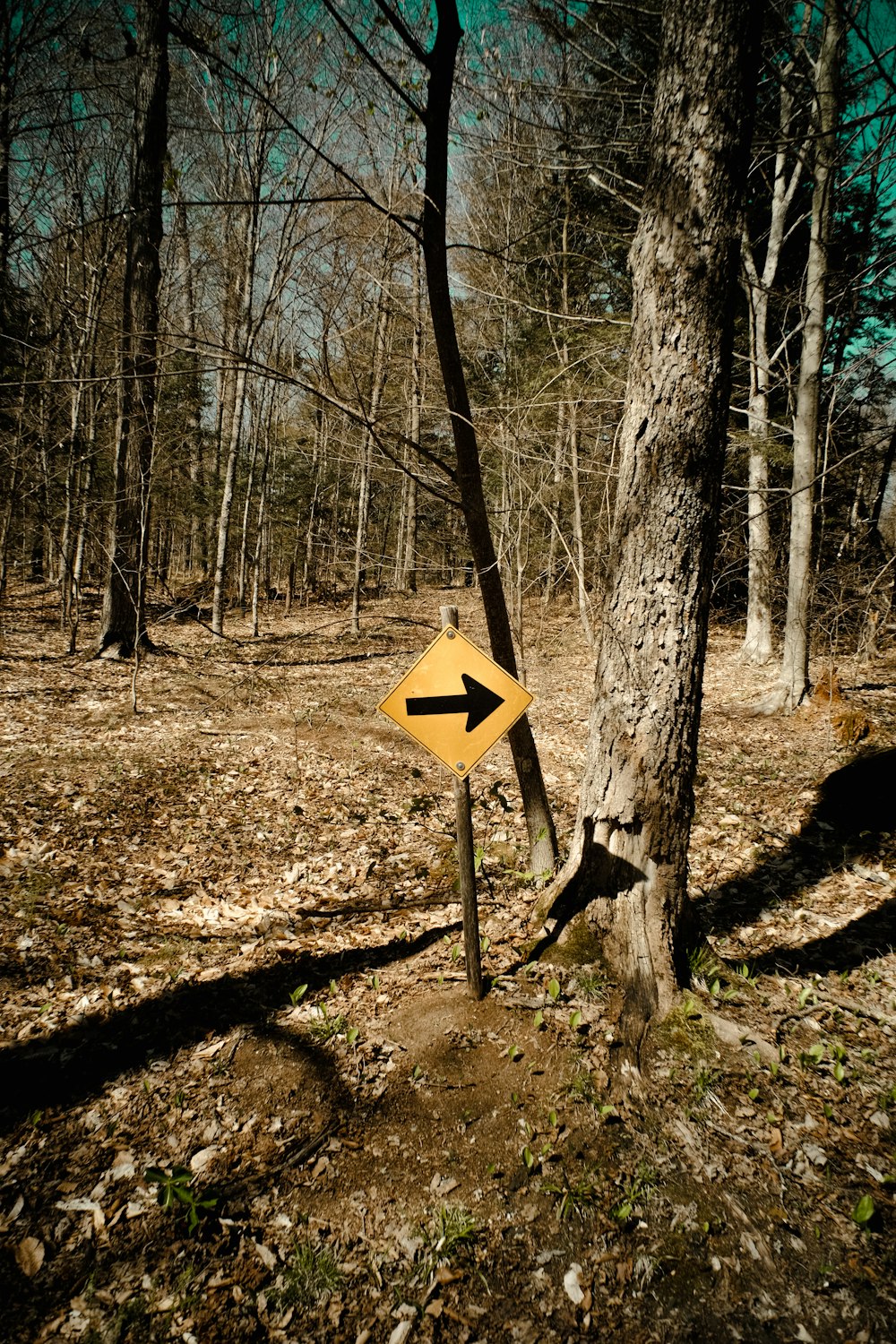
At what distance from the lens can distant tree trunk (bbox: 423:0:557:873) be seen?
9.59ft

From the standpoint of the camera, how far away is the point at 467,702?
284 centimetres

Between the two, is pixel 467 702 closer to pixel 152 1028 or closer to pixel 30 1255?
pixel 152 1028

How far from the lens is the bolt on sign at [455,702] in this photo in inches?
111

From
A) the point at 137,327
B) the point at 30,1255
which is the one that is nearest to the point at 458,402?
the point at 30,1255

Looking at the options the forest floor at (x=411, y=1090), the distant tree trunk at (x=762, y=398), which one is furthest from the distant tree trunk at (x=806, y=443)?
the forest floor at (x=411, y=1090)

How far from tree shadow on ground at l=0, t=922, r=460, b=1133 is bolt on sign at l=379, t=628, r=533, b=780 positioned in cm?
183

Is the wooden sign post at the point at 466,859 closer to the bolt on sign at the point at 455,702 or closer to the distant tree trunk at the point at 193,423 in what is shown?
the bolt on sign at the point at 455,702

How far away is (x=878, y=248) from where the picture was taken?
353 inches

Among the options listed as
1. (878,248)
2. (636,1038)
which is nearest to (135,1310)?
(636,1038)

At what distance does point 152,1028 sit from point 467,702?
2.59 meters

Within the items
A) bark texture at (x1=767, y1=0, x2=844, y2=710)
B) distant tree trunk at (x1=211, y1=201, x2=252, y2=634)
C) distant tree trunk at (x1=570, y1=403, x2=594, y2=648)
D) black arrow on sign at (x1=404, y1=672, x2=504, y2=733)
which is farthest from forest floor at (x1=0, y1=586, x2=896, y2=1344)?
distant tree trunk at (x1=211, y1=201, x2=252, y2=634)

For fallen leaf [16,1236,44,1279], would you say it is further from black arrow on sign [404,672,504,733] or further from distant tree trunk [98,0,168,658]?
distant tree trunk [98,0,168,658]

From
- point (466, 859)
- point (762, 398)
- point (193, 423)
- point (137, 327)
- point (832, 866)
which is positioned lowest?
point (832, 866)

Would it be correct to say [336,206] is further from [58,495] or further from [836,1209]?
[836,1209]
